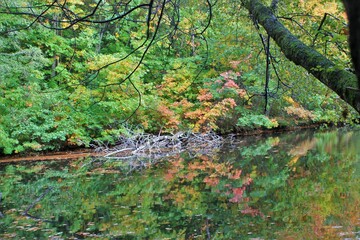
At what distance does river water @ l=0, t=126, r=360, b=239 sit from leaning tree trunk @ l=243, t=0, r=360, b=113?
385cm

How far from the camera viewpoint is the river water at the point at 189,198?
6281mm

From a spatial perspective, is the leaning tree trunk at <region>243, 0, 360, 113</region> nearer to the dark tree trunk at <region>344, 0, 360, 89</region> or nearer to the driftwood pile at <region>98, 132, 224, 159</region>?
the dark tree trunk at <region>344, 0, 360, 89</region>

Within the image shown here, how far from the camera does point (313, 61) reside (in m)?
2.31

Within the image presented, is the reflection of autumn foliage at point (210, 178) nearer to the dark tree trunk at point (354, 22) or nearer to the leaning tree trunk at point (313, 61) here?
the leaning tree trunk at point (313, 61)

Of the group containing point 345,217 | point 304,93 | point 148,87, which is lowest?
point 345,217

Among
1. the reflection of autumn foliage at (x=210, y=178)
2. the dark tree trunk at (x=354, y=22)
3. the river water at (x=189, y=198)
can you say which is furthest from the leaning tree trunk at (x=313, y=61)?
the reflection of autumn foliage at (x=210, y=178)

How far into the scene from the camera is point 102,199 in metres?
8.45

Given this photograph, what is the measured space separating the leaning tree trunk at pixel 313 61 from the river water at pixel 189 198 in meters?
3.85

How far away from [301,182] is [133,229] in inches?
184

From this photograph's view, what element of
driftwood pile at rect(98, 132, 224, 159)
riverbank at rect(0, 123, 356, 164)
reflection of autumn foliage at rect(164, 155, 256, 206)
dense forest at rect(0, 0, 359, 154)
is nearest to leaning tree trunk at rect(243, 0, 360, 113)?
reflection of autumn foliage at rect(164, 155, 256, 206)

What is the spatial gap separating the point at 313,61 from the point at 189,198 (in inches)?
246

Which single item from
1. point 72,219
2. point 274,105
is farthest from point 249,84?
point 72,219

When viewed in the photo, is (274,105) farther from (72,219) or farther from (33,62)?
(72,219)

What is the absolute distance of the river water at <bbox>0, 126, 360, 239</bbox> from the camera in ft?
20.6
